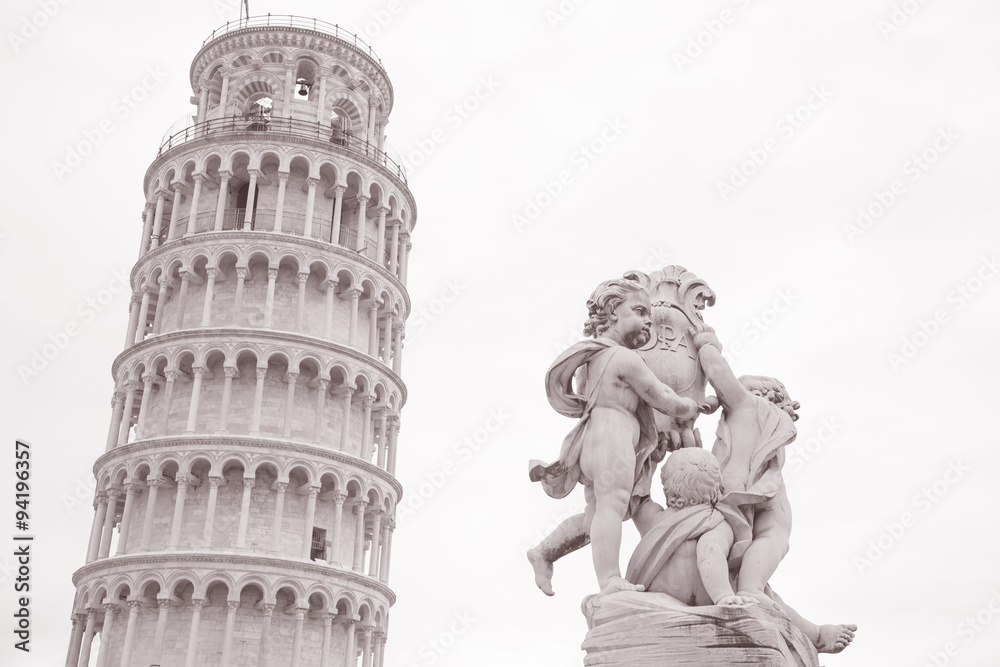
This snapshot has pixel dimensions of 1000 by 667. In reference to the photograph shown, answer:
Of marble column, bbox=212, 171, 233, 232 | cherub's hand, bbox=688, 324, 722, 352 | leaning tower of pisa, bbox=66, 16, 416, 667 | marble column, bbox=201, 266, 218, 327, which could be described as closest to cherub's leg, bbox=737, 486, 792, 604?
cherub's hand, bbox=688, 324, 722, 352

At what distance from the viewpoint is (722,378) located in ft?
25.2

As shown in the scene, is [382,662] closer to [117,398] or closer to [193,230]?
[117,398]

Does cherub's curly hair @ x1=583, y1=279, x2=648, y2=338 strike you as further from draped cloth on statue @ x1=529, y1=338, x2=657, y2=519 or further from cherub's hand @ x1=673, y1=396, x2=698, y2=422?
cherub's hand @ x1=673, y1=396, x2=698, y2=422

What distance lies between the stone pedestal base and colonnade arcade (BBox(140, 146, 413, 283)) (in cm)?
4382

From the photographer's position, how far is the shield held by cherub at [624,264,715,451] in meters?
7.77

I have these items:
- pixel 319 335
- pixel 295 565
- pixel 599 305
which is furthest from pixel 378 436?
pixel 599 305

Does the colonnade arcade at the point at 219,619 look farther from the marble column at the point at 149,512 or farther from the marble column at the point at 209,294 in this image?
the marble column at the point at 209,294

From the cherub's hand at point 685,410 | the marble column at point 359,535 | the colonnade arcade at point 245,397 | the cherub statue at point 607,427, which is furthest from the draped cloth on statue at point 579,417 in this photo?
the marble column at point 359,535

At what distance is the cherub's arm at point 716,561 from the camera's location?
666 centimetres

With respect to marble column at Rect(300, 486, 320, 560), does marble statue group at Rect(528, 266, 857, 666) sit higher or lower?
lower

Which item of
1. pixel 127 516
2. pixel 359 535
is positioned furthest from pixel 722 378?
pixel 127 516

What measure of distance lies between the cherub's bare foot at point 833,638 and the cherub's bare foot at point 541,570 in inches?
70.2

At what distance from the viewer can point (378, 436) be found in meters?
50.7

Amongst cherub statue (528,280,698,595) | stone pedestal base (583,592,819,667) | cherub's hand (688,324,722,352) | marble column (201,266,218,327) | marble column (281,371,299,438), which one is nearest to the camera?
stone pedestal base (583,592,819,667)
